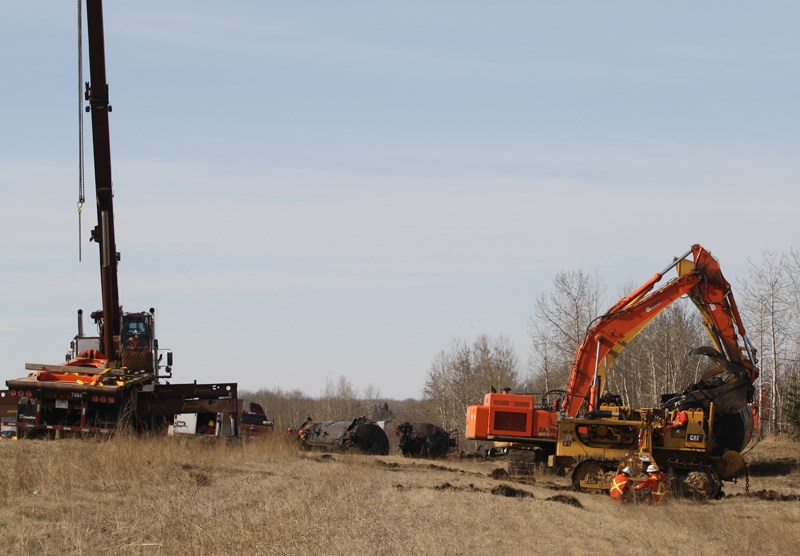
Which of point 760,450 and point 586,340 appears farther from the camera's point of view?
point 760,450

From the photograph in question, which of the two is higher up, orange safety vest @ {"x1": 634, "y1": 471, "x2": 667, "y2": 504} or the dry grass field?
orange safety vest @ {"x1": 634, "y1": 471, "x2": 667, "y2": 504}

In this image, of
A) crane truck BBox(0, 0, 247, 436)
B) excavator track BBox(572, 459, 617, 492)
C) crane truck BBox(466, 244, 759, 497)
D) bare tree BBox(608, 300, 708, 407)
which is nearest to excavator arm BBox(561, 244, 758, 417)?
crane truck BBox(466, 244, 759, 497)

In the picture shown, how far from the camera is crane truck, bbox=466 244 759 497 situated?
23.0 m

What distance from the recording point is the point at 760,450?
115 ft

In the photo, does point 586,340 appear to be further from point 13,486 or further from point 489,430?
point 13,486

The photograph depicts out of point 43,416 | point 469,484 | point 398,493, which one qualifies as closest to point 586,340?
point 469,484

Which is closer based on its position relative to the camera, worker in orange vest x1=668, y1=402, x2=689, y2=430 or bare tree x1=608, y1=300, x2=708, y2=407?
worker in orange vest x1=668, y1=402, x2=689, y2=430

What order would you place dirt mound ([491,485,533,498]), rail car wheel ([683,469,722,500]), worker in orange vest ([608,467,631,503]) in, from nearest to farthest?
dirt mound ([491,485,533,498]), worker in orange vest ([608,467,631,503]), rail car wheel ([683,469,722,500])

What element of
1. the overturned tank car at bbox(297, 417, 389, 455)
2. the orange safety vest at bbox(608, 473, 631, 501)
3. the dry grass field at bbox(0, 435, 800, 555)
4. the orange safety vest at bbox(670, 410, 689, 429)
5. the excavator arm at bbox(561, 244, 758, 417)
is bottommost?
the dry grass field at bbox(0, 435, 800, 555)

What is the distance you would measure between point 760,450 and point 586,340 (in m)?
13.1

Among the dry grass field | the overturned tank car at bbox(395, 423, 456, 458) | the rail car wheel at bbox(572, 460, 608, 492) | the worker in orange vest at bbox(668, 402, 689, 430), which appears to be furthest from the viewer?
the overturned tank car at bbox(395, 423, 456, 458)

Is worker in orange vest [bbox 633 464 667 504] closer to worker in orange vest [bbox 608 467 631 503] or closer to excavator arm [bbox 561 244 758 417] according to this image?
worker in orange vest [bbox 608 467 631 503]

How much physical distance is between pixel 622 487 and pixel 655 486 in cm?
62

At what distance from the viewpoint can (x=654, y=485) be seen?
20.5 m
